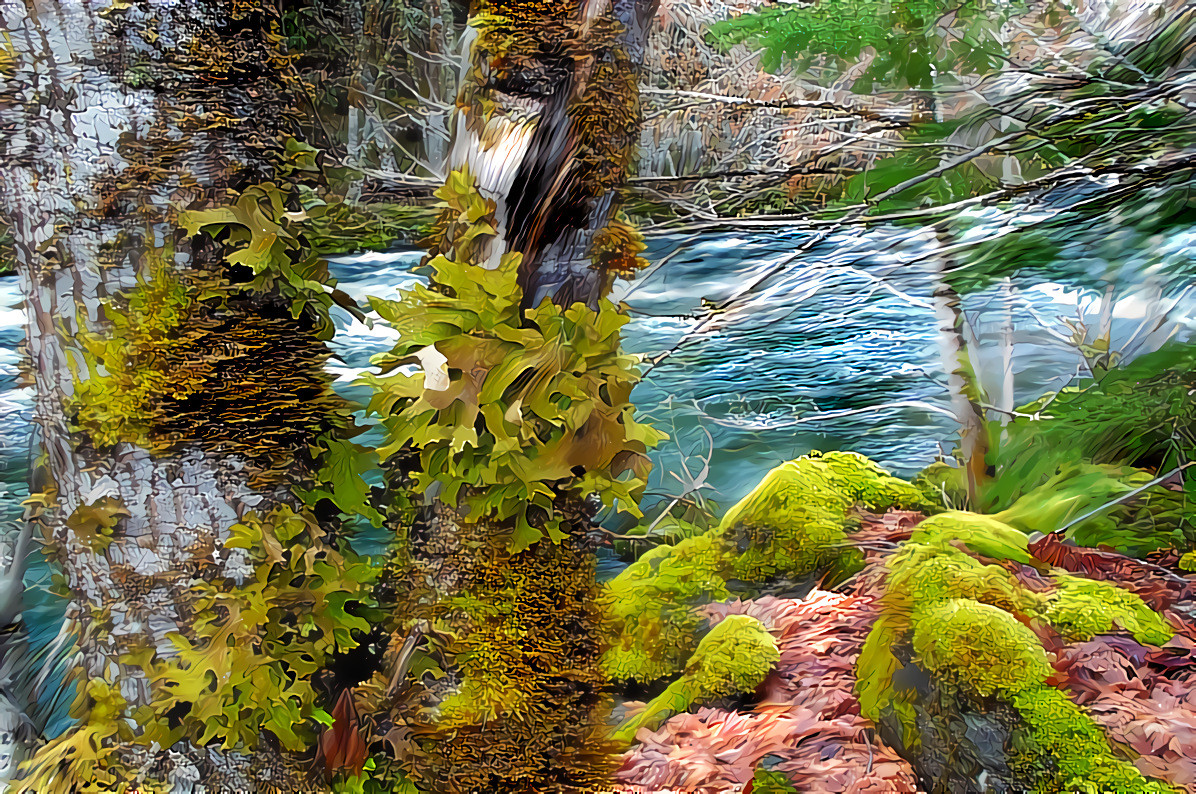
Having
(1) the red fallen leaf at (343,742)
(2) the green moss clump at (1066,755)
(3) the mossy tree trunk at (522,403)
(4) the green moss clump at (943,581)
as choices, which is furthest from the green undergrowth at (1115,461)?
(1) the red fallen leaf at (343,742)

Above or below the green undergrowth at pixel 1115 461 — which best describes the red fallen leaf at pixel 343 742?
below

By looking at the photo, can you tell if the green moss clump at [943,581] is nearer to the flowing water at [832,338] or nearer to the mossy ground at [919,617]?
the mossy ground at [919,617]

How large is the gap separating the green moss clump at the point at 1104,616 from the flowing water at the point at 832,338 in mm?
290

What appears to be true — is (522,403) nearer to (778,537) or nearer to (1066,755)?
(778,537)

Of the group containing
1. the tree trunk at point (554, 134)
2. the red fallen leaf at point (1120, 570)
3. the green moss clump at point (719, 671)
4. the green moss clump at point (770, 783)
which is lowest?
the green moss clump at point (770, 783)

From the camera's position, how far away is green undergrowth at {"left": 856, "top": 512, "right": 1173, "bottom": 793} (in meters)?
0.82

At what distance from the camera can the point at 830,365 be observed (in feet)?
3.40

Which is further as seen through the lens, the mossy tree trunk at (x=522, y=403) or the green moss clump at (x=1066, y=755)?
the green moss clump at (x=1066, y=755)

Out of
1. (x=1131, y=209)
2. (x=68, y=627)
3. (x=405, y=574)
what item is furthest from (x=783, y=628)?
(x=68, y=627)

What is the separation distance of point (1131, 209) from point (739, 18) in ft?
2.32

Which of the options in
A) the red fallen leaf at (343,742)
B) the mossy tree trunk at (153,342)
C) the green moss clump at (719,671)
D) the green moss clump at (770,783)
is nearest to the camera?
the mossy tree trunk at (153,342)

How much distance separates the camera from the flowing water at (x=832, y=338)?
99 centimetres

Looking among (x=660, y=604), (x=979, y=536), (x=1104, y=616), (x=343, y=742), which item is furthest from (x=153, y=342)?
(x=1104, y=616)

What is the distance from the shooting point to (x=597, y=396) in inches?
26.0
